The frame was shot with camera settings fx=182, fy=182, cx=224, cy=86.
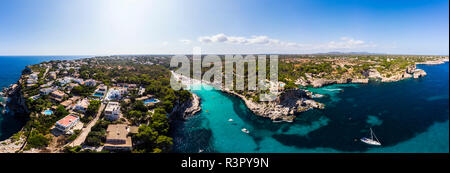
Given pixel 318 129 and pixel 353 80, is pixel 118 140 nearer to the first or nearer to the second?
pixel 318 129

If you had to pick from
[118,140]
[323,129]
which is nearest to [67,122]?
[118,140]

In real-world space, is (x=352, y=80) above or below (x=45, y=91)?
above

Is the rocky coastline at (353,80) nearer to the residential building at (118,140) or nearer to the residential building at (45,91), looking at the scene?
the residential building at (118,140)

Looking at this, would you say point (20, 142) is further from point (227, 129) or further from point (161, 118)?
point (227, 129)

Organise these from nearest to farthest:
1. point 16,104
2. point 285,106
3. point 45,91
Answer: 1. point 45,91
2. point 285,106
3. point 16,104

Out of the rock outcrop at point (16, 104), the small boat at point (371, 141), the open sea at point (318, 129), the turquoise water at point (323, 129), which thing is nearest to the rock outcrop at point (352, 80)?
the turquoise water at point (323, 129)
